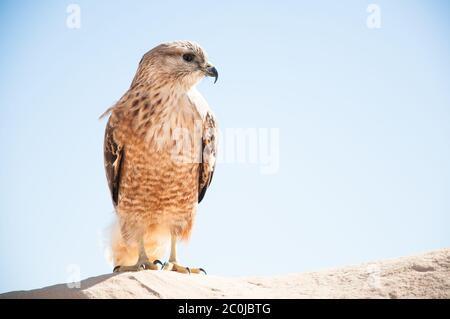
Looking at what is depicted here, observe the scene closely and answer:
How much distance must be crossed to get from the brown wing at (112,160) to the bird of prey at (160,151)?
0.01 meters

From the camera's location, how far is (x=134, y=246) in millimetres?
7336

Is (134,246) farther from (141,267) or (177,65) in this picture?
(177,65)

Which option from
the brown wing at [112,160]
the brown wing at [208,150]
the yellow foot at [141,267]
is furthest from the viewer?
the brown wing at [208,150]

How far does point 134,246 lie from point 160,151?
1.42m

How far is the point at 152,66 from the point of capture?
7.30 metres

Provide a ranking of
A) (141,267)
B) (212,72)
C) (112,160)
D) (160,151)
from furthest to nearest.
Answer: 1. (212,72)
2. (112,160)
3. (160,151)
4. (141,267)

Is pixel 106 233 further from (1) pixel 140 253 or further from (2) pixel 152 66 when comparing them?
(2) pixel 152 66

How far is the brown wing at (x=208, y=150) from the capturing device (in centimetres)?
735

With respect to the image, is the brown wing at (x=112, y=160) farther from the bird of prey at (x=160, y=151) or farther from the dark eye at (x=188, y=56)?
the dark eye at (x=188, y=56)

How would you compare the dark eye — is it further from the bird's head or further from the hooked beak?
the hooked beak

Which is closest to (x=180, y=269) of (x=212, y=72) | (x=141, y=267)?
(x=141, y=267)

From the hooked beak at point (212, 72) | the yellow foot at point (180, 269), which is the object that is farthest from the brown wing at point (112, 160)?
the hooked beak at point (212, 72)

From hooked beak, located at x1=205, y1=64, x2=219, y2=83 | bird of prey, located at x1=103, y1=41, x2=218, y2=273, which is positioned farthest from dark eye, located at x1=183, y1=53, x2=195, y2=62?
hooked beak, located at x1=205, y1=64, x2=219, y2=83
